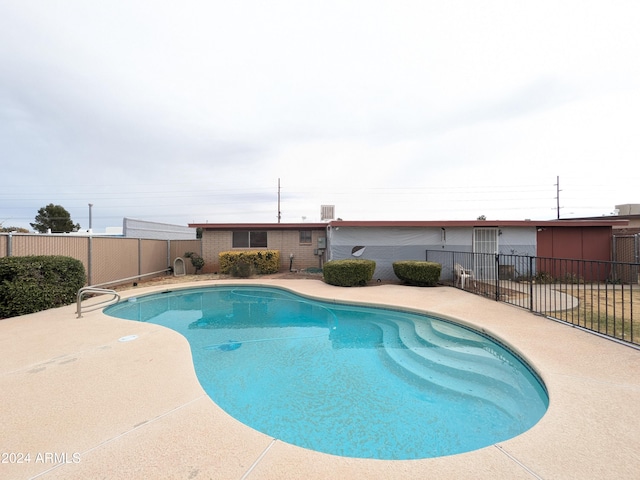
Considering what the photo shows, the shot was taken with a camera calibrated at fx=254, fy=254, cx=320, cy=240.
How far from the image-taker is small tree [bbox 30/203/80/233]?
29266 mm

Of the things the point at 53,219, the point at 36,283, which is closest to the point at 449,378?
the point at 36,283

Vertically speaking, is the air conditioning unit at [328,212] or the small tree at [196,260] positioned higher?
the air conditioning unit at [328,212]

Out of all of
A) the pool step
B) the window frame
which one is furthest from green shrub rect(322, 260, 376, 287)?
the window frame

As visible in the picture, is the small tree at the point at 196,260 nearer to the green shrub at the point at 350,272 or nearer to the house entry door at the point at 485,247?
the green shrub at the point at 350,272

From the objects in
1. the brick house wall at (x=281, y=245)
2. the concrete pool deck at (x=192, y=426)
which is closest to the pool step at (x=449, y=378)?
the concrete pool deck at (x=192, y=426)

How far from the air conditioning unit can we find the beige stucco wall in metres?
0.84

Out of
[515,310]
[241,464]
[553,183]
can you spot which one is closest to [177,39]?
[241,464]

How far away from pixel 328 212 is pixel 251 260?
4.81 m

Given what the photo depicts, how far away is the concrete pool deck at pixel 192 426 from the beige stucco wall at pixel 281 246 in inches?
389

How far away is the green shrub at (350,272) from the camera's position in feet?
31.9

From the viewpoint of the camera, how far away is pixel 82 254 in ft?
29.2

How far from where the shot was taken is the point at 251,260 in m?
13.2

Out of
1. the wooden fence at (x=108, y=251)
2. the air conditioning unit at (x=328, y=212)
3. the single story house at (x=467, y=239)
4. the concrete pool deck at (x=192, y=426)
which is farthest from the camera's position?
the air conditioning unit at (x=328, y=212)

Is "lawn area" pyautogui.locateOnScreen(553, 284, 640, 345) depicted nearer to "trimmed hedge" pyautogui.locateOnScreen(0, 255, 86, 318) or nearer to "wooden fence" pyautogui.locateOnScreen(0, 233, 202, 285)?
"trimmed hedge" pyautogui.locateOnScreen(0, 255, 86, 318)
